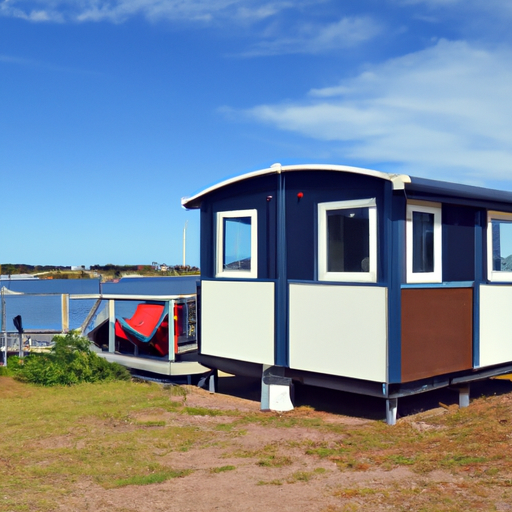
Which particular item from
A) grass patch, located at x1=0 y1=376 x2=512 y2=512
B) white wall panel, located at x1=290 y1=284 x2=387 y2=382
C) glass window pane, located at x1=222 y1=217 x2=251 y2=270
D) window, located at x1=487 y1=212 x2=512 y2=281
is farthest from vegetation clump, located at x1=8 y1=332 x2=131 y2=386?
window, located at x1=487 y1=212 x2=512 y2=281

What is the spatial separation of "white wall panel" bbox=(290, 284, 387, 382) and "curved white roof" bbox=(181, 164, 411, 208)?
131cm

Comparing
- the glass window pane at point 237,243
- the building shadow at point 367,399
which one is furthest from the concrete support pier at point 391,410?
the glass window pane at point 237,243

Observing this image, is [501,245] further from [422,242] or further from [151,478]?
[151,478]

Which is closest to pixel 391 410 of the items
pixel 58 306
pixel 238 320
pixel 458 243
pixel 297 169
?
pixel 458 243

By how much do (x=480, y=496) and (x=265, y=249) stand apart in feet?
16.5

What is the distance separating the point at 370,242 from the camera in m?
8.02

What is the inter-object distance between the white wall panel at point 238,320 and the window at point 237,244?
223mm

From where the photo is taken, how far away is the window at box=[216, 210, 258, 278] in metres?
9.45

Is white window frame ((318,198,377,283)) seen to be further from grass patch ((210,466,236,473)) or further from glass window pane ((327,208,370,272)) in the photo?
grass patch ((210,466,236,473))

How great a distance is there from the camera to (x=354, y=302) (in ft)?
26.4

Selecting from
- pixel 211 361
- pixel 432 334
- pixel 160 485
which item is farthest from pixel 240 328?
pixel 160 485

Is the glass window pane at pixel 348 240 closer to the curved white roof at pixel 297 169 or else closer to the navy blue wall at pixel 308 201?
the navy blue wall at pixel 308 201

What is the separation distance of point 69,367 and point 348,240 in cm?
540

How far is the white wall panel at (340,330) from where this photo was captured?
783 centimetres
